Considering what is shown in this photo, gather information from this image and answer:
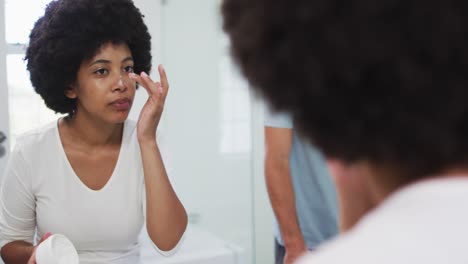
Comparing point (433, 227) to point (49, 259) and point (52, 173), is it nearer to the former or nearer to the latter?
point (49, 259)

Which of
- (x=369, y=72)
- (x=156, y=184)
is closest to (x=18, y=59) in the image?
(x=156, y=184)

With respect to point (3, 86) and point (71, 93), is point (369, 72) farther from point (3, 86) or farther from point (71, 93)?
point (3, 86)

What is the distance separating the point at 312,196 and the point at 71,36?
0.71 metres

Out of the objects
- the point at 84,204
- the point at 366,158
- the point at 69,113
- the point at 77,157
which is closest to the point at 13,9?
the point at 69,113

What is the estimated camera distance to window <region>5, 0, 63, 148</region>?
1.95 metres

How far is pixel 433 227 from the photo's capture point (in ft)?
1.02

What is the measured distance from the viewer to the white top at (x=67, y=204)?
45.7 inches

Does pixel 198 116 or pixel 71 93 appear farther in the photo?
pixel 198 116

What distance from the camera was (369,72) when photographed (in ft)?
1.05

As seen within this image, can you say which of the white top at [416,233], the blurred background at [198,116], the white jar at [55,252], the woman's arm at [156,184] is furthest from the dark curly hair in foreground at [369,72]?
the blurred background at [198,116]

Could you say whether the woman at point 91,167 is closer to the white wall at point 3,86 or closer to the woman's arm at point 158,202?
the woman's arm at point 158,202

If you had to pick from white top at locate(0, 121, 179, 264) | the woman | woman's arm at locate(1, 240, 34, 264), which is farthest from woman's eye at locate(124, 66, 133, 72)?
woman's arm at locate(1, 240, 34, 264)

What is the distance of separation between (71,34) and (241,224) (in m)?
1.27

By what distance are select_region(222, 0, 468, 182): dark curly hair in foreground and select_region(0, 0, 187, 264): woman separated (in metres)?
0.82
